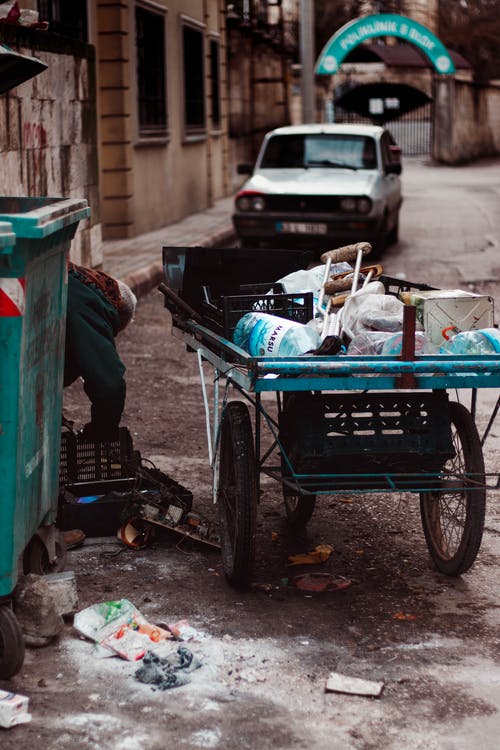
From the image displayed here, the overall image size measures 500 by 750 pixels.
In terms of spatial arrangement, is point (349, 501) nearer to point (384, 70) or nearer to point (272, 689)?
point (272, 689)

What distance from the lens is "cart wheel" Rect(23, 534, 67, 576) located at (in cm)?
422

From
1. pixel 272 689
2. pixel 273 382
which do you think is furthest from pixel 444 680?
pixel 273 382

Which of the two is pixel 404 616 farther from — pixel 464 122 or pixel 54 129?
pixel 464 122

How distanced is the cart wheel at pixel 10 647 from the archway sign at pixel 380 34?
25.6 meters

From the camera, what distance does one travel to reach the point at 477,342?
420 cm

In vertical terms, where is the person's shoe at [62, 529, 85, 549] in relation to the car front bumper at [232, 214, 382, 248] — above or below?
below

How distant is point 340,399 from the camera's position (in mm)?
4344

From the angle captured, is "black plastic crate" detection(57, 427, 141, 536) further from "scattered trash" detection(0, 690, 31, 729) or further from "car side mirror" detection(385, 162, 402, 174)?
"car side mirror" detection(385, 162, 402, 174)

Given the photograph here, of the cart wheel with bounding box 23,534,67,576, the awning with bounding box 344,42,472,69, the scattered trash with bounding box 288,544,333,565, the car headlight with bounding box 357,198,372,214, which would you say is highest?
the awning with bounding box 344,42,472,69

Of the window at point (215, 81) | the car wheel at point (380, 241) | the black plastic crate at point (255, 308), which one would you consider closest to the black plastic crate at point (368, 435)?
the black plastic crate at point (255, 308)

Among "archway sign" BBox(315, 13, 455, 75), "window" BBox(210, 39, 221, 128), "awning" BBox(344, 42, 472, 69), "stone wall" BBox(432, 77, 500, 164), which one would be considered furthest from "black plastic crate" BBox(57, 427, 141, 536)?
"awning" BBox(344, 42, 472, 69)

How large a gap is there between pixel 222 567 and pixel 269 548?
0.36 metres

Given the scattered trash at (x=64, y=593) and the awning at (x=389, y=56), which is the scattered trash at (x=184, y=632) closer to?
the scattered trash at (x=64, y=593)

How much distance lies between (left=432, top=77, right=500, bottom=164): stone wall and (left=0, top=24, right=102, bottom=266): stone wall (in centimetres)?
2853
